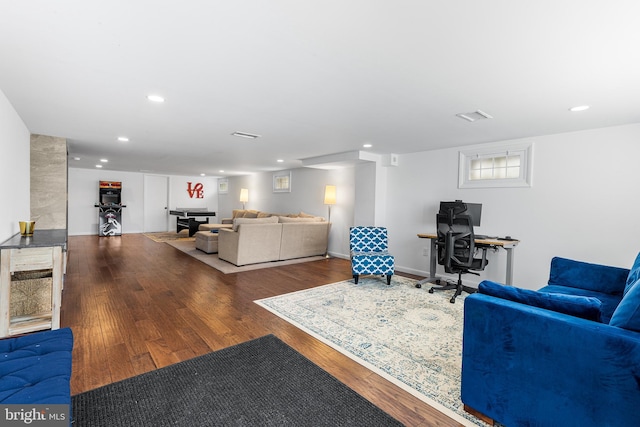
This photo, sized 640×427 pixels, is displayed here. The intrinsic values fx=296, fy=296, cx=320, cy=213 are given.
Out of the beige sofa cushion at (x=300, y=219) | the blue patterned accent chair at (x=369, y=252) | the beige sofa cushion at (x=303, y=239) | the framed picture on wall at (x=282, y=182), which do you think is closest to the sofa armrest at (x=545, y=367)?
the blue patterned accent chair at (x=369, y=252)

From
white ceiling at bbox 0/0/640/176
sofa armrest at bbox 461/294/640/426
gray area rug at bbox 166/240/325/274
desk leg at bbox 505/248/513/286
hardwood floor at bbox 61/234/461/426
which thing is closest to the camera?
sofa armrest at bbox 461/294/640/426

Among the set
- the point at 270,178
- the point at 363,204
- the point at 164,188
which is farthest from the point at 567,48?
the point at 164,188

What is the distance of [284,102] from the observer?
2.75m

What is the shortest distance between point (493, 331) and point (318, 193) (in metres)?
5.85

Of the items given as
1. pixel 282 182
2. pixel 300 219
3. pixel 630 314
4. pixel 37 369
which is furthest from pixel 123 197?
pixel 630 314

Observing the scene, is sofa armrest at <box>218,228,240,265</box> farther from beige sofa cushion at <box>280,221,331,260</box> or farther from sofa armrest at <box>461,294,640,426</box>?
sofa armrest at <box>461,294,640,426</box>

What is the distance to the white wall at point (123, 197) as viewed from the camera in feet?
29.5

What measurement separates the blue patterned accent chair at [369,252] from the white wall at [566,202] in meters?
0.95

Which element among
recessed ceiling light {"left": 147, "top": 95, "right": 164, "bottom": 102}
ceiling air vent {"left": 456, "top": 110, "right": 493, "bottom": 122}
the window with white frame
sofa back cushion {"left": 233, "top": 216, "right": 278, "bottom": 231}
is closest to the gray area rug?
sofa back cushion {"left": 233, "top": 216, "right": 278, "bottom": 231}

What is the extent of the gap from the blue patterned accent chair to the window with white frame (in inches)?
61.1

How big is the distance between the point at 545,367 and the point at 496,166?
358cm

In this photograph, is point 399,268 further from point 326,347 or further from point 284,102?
point 284,102

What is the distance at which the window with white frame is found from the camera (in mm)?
4051

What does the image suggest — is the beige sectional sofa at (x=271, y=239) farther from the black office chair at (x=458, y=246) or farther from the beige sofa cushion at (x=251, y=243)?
the black office chair at (x=458, y=246)
